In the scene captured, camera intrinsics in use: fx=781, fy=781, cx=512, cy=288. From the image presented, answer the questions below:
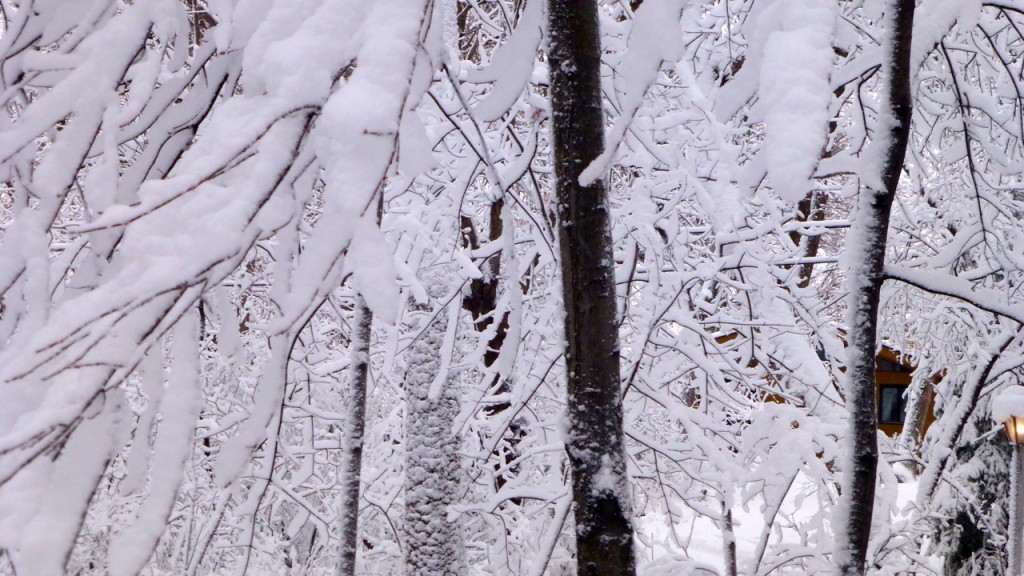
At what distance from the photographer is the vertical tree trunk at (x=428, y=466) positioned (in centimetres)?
577

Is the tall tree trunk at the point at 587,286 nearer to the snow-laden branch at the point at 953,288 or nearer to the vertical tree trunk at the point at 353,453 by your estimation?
the snow-laden branch at the point at 953,288

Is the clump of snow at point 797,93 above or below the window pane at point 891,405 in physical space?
below

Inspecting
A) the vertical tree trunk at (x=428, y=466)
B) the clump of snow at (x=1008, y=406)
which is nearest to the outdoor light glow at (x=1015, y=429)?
the clump of snow at (x=1008, y=406)

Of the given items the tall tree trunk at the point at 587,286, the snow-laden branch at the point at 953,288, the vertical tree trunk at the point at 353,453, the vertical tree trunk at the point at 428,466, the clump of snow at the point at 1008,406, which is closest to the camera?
the tall tree trunk at the point at 587,286

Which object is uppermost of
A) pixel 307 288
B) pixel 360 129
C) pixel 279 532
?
pixel 360 129

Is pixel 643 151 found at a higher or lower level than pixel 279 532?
higher

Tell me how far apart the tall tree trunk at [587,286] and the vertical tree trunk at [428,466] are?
170 inches

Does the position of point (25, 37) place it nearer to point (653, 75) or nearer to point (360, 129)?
point (360, 129)

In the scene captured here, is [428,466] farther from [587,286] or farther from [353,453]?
[587,286]

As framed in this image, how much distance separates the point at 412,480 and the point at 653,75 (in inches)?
205

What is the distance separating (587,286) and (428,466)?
4.64 meters

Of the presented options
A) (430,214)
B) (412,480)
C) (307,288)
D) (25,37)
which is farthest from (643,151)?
(307,288)

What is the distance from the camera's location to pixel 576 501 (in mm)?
1477

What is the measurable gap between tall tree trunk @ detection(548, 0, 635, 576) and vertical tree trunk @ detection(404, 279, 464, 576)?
4317 millimetres
